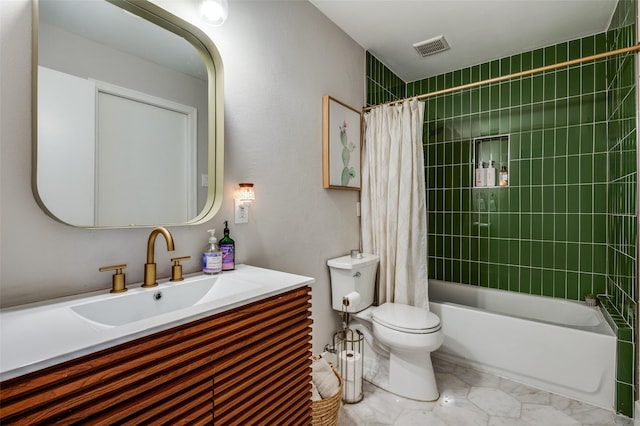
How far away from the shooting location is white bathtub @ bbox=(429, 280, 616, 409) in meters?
1.77

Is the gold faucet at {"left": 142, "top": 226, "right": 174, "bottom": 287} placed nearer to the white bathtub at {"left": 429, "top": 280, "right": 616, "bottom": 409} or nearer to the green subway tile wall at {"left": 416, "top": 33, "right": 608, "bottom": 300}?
the white bathtub at {"left": 429, "top": 280, "right": 616, "bottom": 409}

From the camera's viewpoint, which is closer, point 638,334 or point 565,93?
point 638,334

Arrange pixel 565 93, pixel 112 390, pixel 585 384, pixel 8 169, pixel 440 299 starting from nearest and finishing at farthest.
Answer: pixel 112 390 → pixel 8 169 → pixel 585 384 → pixel 565 93 → pixel 440 299

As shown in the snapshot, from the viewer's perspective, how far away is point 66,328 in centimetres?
75

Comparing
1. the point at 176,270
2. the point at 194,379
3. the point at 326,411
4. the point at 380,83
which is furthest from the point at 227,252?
the point at 380,83

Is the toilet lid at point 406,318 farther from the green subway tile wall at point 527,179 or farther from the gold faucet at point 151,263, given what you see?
the gold faucet at point 151,263

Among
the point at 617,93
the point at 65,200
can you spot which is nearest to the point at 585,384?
the point at 617,93

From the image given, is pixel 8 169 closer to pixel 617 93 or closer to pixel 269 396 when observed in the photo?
pixel 269 396

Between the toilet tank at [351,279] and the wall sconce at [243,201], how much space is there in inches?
29.8

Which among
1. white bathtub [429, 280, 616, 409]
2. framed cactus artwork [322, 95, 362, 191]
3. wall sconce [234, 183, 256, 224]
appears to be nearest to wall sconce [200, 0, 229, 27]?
wall sconce [234, 183, 256, 224]

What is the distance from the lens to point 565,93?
2.43 m

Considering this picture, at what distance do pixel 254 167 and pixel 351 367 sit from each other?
124cm

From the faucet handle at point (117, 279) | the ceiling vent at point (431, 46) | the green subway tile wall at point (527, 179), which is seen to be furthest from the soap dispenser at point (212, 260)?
the green subway tile wall at point (527, 179)

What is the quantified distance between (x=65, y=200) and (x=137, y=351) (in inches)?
23.5
